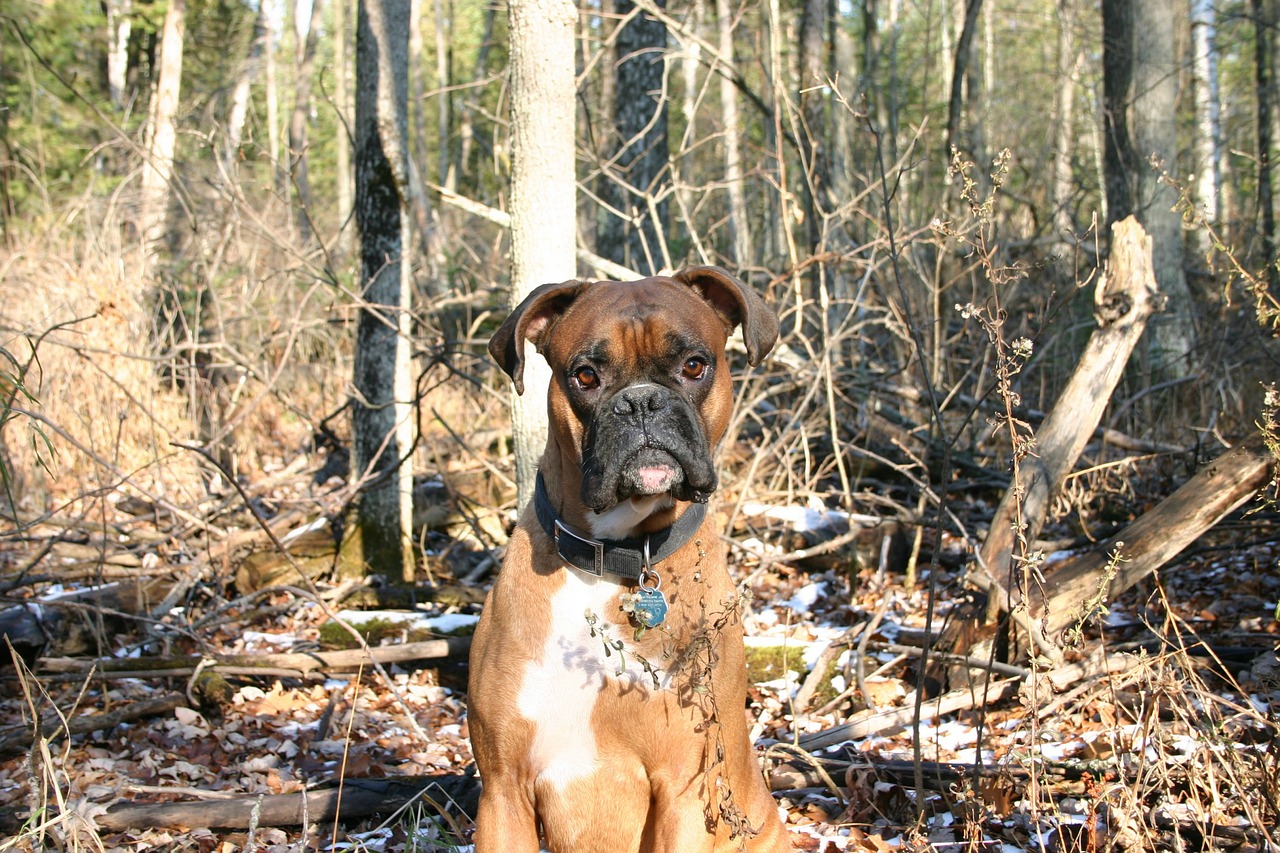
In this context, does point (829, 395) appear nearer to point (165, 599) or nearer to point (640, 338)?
point (640, 338)

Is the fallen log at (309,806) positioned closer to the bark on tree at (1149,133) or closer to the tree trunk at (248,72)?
the bark on tree at (1149,133)

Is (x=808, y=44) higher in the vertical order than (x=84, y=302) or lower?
higher

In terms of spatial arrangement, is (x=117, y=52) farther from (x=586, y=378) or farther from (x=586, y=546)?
(x=586, y=546)

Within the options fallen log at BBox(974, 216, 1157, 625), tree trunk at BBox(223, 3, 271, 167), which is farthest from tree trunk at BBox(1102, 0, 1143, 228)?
tree trunk at BBox(223, 3, 271, 167)

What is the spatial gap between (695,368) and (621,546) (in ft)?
1.91

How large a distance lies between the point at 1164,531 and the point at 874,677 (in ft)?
4.82

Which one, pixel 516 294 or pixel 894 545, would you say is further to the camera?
pixel 894 545

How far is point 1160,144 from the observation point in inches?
359

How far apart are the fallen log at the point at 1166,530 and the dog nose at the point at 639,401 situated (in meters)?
1.95

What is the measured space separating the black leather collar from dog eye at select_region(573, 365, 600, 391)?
37 centimetres

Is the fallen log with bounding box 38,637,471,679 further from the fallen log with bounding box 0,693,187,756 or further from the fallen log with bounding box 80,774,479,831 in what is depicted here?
the fallen log with bounding box 80,774,479,831

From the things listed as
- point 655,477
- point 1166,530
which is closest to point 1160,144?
point 1166,530

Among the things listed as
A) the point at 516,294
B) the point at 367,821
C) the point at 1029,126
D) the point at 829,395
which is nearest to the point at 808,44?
the point at 829,395

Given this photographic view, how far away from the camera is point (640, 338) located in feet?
10.8
